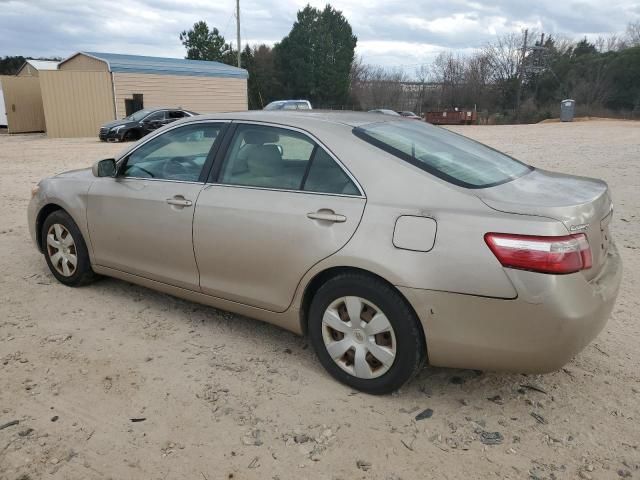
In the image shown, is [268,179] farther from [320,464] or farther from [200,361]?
[320,464]

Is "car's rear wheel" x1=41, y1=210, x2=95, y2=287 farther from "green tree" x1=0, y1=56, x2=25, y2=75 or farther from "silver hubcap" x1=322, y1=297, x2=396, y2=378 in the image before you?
"green tree" x1=0, y1=56, x2=25, y2=75

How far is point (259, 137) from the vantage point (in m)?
3.56

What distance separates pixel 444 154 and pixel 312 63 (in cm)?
A: 5125

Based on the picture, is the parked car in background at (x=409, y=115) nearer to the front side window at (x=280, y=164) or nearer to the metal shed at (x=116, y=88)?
the front side window at (x=280, y=164)

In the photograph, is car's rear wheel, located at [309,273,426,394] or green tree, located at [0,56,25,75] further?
green tree, located at [0,56,25,75]

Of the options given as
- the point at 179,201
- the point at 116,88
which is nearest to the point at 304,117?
the point at 179,201

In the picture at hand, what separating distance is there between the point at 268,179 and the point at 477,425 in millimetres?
1894

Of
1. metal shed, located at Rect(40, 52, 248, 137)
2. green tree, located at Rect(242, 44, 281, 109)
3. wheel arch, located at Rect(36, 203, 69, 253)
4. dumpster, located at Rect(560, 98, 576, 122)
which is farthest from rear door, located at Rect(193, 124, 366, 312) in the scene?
green tree, located at Rect(242, 44, 281, 109)

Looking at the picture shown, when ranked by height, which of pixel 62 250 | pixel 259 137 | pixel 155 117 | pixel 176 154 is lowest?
pixel 62 250

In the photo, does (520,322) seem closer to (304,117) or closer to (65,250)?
(304,117)

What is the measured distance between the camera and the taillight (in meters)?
2.48

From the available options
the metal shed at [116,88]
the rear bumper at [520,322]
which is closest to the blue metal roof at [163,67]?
the metal shed at [116,88]

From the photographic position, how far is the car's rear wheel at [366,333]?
110 inches

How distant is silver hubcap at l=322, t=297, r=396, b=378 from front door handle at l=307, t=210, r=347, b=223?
44 cm
